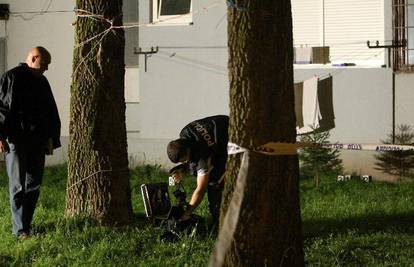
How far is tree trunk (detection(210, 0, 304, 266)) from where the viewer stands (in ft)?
15.9

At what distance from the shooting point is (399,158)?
1047cm

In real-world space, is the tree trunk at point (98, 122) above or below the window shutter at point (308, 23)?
below

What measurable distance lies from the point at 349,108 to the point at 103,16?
16.6ft

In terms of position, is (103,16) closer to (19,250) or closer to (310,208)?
(19,250)

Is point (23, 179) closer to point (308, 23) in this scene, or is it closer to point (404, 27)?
point (308, 23)

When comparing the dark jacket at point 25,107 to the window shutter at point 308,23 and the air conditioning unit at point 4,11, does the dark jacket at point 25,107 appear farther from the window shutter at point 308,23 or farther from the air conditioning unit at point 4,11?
the air conditioning unit at point 4,11

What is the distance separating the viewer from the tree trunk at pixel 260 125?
4.85m

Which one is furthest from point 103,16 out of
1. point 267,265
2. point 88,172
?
point 267,265

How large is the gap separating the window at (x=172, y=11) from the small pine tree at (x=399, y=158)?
3795mm

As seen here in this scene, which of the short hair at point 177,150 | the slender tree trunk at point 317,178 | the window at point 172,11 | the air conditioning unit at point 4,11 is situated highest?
the air conditioning unit at point 4,11

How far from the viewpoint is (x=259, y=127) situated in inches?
192

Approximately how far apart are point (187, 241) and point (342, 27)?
572 centimetres

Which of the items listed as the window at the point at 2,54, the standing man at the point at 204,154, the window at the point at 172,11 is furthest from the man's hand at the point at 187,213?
the window at the point at 2,54

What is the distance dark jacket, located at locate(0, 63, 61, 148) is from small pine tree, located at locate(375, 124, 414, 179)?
5507mm
